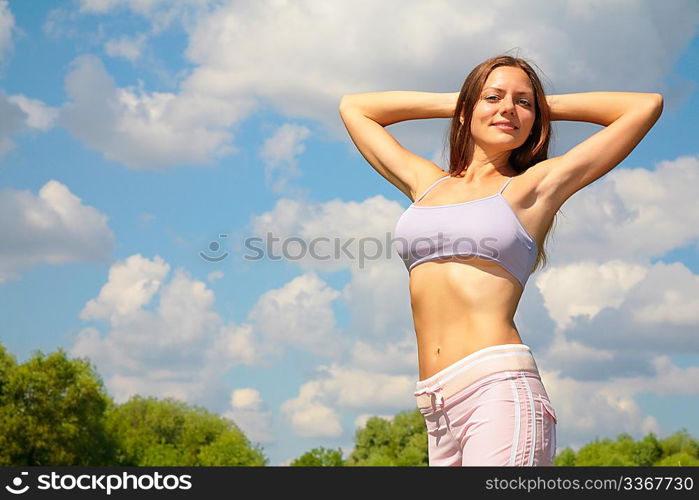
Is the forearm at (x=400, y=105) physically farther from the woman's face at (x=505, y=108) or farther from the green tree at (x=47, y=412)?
the green tree at (x=47, y=412)

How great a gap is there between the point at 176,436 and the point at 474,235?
7608 centimetres

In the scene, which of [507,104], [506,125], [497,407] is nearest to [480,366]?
[497,407]

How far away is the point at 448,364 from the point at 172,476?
2.06m

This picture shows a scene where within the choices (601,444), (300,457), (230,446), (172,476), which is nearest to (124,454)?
(230,446)

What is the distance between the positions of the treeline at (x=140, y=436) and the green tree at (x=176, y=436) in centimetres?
9

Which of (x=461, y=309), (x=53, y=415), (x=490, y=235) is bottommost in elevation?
(x=461, y=309)

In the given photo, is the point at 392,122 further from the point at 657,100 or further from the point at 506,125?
the point at 657,100

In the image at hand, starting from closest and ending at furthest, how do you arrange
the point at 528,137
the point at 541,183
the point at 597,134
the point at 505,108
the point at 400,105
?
the point at 541,183 < the point at 505,108 < the point at 597,134 < the point at 528,137 < the point at 400,105

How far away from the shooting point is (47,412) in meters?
50.4

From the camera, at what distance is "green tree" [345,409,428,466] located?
244 ft

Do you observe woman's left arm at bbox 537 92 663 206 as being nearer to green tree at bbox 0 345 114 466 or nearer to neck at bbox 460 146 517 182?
neck at bbox 460 146 517 182

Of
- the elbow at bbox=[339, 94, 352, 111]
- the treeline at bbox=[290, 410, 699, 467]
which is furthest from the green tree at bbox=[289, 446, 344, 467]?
the elbow at bbox=[339, 94, 352, 111]

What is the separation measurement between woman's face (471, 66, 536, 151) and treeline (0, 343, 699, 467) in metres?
49.1

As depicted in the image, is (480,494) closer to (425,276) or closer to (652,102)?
(425,276)
